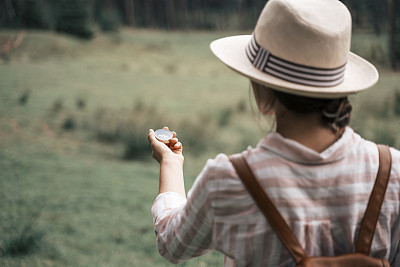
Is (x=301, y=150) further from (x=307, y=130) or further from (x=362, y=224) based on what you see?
(x=362, y=224)

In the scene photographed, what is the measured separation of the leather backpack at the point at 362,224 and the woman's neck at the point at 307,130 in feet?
0.48

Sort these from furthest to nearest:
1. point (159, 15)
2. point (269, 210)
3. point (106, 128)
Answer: point (159, 15) < point (106, 128) < point (269, 210)

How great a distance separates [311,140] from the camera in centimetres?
111

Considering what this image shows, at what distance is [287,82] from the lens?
109 cm

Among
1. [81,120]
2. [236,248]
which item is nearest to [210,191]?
[236,248]

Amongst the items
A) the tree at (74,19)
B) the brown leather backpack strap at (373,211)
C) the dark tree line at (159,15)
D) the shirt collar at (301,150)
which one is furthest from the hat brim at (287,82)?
the tree at (74,19)

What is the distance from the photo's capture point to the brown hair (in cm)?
112

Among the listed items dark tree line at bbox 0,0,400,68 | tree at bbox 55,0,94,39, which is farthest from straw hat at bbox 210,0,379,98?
tree at bbox 55,0,94,39

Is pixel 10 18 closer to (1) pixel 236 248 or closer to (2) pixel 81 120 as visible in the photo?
(2) pixel 81 120

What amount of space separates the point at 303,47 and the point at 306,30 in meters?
0.04

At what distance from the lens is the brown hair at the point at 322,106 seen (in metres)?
1.12

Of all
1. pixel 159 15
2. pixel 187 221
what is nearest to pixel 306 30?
pixel 187 221

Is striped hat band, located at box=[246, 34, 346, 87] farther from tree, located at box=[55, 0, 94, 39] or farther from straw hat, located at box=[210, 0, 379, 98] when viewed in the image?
tree, located at box=[55, 0, 94, 39]

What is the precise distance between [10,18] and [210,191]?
88.7 feet
